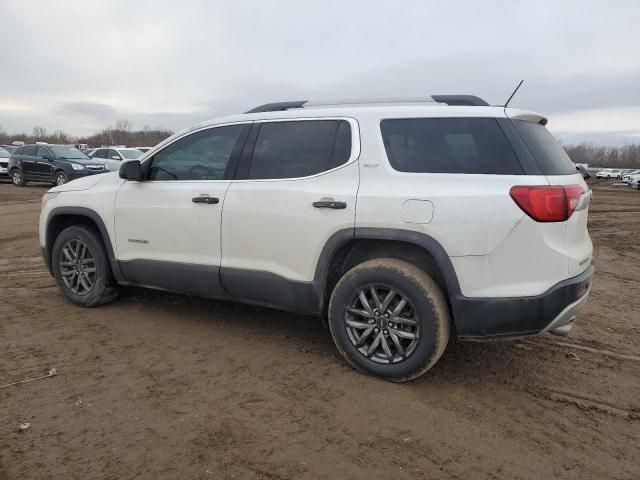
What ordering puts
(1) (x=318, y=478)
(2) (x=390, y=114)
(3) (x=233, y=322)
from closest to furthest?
(1) (x=318, y=478)
(2) (x=390, y=114)
(3) (x=233, y=322)

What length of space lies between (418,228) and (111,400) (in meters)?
2.20

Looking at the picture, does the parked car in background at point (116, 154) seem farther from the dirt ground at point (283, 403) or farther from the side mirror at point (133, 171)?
the side mirror at point (133, 171)

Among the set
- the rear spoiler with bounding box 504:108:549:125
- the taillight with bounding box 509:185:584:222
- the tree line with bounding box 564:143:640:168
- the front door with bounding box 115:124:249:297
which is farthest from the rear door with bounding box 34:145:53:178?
the tree line with bounding box 564:143:640:168

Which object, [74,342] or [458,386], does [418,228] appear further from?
[74,342]

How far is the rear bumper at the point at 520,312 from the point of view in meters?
3.12

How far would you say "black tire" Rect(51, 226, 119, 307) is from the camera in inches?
191

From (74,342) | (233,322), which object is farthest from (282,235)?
(74,342)

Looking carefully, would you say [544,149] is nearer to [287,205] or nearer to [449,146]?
[449,146]

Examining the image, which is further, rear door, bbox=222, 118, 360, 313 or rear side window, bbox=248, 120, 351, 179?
rear side window, bbox=248, 120, 351, 179

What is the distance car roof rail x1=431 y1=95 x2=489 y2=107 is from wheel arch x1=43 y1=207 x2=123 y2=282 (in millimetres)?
3144

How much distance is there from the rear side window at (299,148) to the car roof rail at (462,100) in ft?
2.38

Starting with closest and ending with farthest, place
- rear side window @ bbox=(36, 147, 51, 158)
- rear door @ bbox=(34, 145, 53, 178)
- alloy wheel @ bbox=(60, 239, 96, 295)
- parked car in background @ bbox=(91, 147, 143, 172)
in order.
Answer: alloy wheel @ bbox=(60, 239, 96, 295), rear door @ bbox=(34, 145, 53, 178), rear side window @ bbox=(36, 147, 51, 158), parked car in background @ bbox=(91, 147, 143, 172)

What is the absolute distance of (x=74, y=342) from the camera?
13.6 feet

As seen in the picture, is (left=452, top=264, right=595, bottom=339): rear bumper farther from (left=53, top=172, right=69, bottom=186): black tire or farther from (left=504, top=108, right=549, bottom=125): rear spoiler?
(left=53, top=172, right=69, bottom=186): black tire
